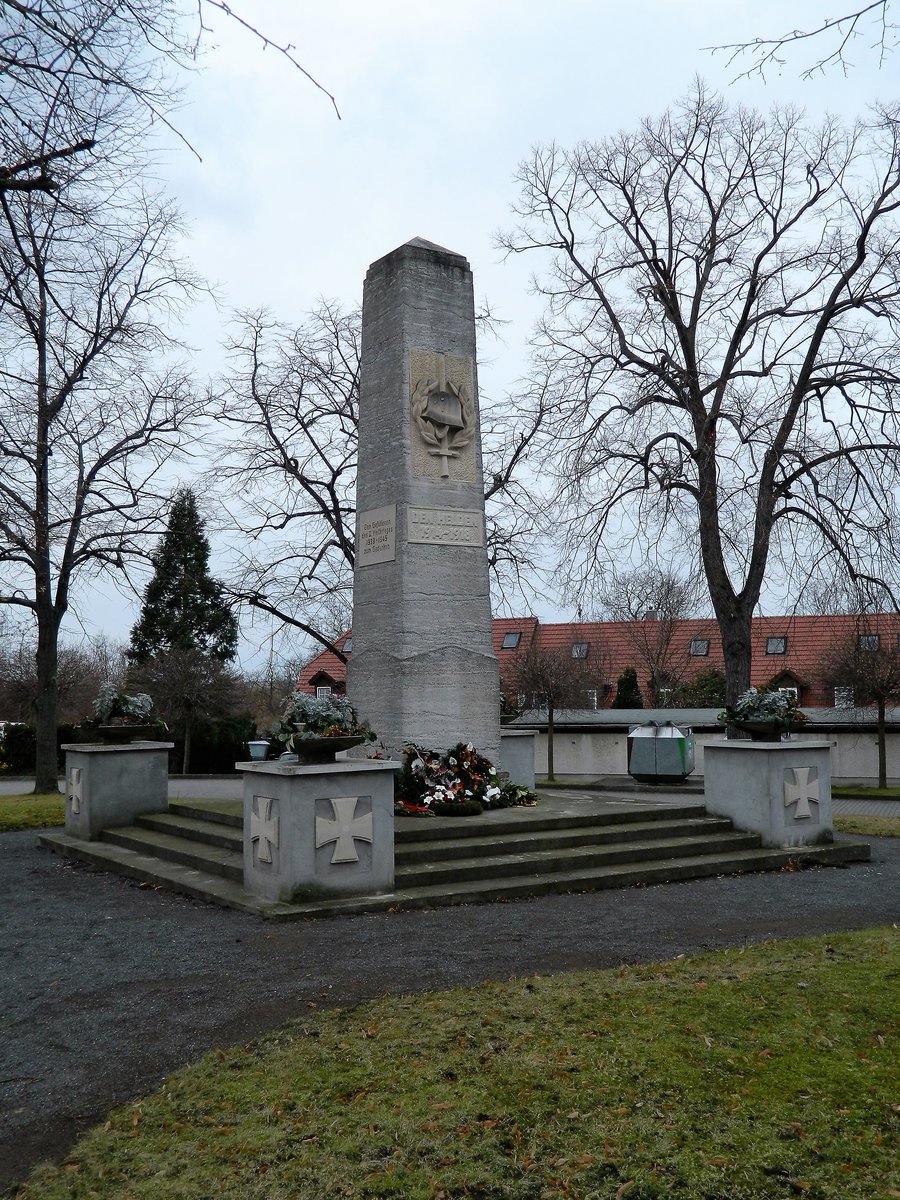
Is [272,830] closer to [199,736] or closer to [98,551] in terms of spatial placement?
[98,551]

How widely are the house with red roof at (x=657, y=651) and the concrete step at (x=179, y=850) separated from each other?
19665mm

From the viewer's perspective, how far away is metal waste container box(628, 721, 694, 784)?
63.5ft

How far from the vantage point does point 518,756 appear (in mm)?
13305

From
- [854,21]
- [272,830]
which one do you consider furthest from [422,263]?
[854,21]

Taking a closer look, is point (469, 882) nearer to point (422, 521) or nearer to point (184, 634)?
point (422, 521)

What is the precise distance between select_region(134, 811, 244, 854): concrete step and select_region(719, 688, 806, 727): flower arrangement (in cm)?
519

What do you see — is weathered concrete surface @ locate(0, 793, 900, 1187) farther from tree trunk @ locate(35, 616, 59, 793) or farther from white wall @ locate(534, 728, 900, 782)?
white wall @ locate(534, 728, 900, 782)

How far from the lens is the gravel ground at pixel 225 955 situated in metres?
4.46

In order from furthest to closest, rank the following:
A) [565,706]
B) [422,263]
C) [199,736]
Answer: [199,736] → [565,706] → [422,263]

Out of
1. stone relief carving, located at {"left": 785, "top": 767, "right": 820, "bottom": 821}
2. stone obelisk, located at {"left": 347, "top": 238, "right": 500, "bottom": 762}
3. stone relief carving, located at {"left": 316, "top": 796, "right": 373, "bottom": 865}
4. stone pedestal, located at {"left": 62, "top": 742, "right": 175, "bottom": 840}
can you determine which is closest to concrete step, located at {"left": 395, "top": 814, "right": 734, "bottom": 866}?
stone relief carving, located at {"left": 785, "top": 767, "right": 820, "bottom": 821}

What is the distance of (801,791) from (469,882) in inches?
159

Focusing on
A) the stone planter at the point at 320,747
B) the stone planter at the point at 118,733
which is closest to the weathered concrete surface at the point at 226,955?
the stone planter at the point at 320,747

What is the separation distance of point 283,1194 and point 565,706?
24.8 metres

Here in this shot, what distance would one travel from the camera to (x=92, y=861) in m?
10.6
